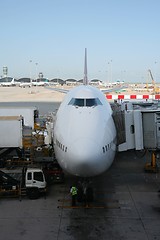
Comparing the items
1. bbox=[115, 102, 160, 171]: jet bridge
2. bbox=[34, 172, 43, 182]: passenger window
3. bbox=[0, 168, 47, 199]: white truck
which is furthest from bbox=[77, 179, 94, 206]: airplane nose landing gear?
bbox=[115, 102, 160, 171]: jet bridge

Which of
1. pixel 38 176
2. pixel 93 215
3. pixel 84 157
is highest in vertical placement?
pixel 84 157

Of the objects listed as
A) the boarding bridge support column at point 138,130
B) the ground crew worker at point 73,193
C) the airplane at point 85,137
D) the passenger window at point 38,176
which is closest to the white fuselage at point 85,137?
the airplane at point 85,137

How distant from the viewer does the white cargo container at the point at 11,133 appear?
60.0 feet

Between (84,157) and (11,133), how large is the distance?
7478 mm

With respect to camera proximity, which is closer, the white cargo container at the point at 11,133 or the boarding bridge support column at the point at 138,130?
the boarding bridge support column at the point at 138,130

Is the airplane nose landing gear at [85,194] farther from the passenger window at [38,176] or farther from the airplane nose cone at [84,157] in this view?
the passenger window at [38,176]

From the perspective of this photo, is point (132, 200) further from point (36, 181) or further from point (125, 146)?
point (36, 181)

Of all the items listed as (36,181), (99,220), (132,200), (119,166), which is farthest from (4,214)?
(119,166)

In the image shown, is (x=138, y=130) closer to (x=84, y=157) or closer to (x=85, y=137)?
(x=85, y=137)

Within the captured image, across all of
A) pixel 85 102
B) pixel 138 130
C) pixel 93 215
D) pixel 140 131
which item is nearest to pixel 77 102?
pixel 85 102

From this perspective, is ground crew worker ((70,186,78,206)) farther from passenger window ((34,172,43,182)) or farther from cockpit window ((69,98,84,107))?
cockpit window ((69,98,84,107))

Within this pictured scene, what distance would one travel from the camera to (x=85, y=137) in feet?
42.7

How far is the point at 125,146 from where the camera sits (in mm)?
16812

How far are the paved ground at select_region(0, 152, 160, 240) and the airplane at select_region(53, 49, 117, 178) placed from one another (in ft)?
6.34
